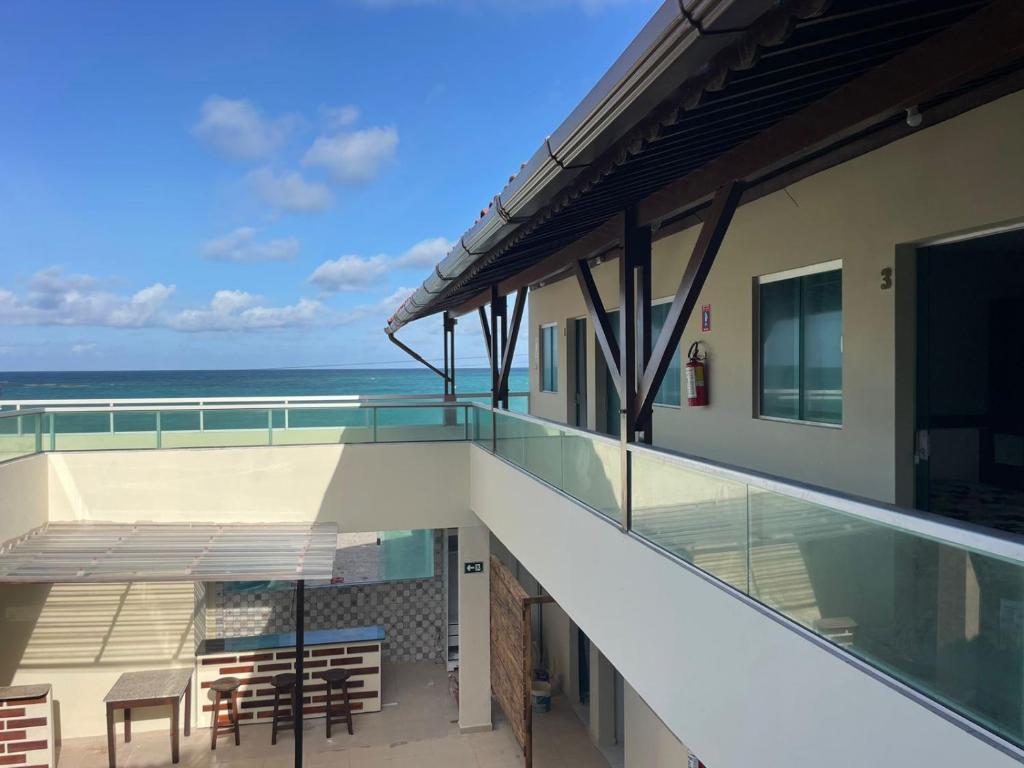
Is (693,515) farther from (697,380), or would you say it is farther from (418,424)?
(418,424)

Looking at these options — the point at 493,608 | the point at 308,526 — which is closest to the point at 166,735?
the point at 308,526

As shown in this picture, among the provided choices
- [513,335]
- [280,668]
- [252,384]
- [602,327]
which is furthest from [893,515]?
[252,384]

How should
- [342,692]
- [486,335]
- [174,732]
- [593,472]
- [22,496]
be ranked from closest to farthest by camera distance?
[593,472] → [22,496] → [486,335] → [174,732] → [342,692]

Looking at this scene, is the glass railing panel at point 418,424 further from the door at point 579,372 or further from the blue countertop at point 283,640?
the blue countertop at point 283,640

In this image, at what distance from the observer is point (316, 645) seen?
37.9ft

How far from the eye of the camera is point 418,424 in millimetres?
10469

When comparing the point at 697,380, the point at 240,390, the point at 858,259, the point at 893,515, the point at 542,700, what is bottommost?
the point at 542,700

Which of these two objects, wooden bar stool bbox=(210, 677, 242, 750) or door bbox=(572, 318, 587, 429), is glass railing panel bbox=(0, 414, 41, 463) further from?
door bbox=(572, 318, 587, 429)

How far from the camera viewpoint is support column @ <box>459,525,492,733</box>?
1068 centimetres

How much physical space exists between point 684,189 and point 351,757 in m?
8.70

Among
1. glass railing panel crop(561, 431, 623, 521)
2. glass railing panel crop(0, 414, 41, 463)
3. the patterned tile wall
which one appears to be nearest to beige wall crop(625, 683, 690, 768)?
glass railing panel crop(561, 431, 623, 521)

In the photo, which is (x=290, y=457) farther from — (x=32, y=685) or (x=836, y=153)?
(x=836, y=153)

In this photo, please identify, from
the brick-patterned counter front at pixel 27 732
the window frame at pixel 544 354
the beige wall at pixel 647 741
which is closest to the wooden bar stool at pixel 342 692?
the brick-patterned counter front at pixel 27 732

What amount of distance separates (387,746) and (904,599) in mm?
9254
